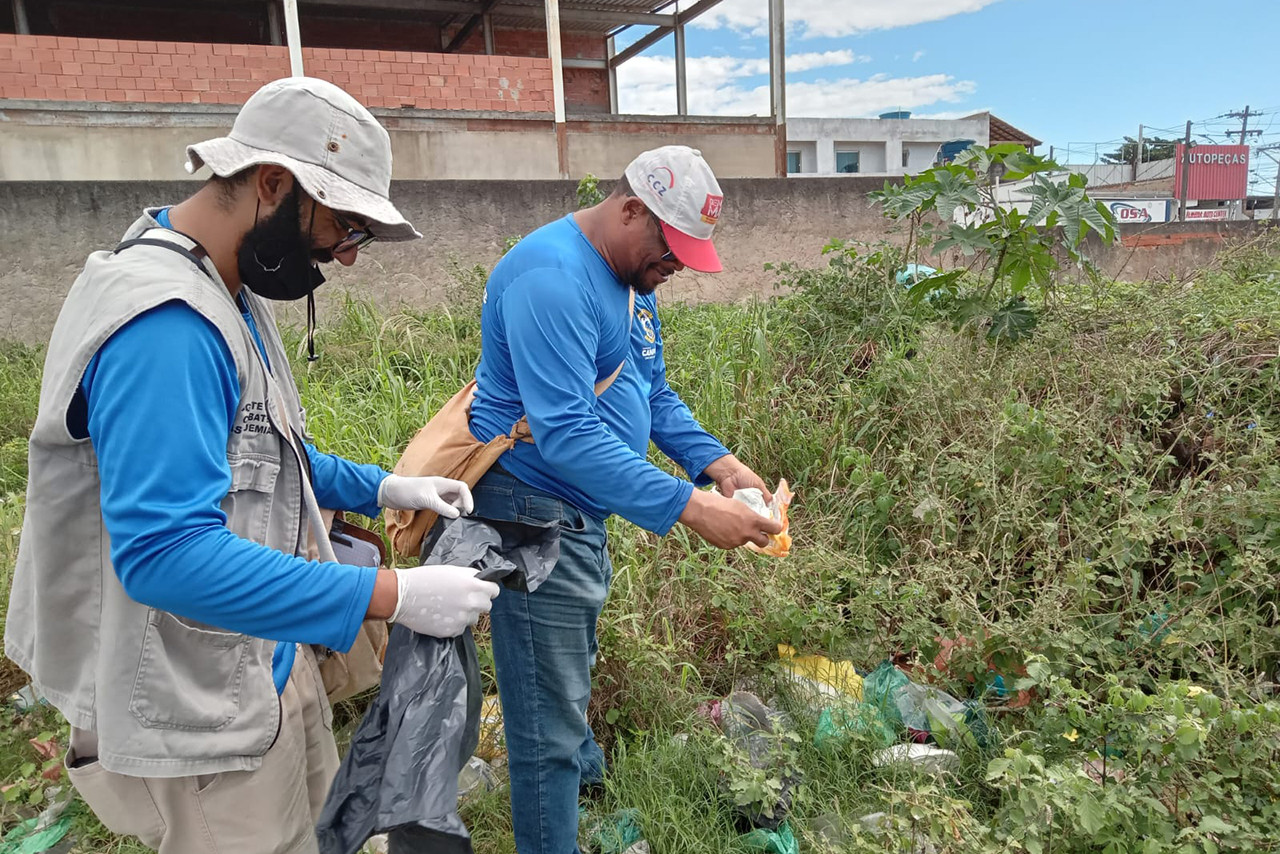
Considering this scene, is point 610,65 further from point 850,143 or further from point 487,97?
point 850,143

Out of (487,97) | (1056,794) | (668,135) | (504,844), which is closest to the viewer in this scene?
(1056,794)

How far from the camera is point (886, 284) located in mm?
4551

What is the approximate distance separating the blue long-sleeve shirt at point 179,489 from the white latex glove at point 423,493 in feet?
1.80

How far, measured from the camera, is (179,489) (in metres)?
1.11

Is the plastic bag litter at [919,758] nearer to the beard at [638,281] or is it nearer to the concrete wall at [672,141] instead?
the beard at [638,281]

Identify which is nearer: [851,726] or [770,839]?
[770,839]

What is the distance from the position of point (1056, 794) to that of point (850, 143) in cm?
2835

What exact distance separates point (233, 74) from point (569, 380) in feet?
30.4

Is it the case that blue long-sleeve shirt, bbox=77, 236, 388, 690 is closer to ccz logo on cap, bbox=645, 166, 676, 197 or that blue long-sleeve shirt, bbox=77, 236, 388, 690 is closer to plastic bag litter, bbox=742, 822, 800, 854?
ccz logo on cap, bbox=645, 166, 676, 197

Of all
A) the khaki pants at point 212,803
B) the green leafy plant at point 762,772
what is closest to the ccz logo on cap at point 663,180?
the khaki pants at point 212,803

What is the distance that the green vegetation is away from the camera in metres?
1.88

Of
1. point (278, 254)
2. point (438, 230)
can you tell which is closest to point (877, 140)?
point (438, 230)

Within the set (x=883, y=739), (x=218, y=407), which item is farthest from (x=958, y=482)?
(x=218, y=407)

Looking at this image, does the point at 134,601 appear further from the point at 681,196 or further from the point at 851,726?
the point at 851,726
